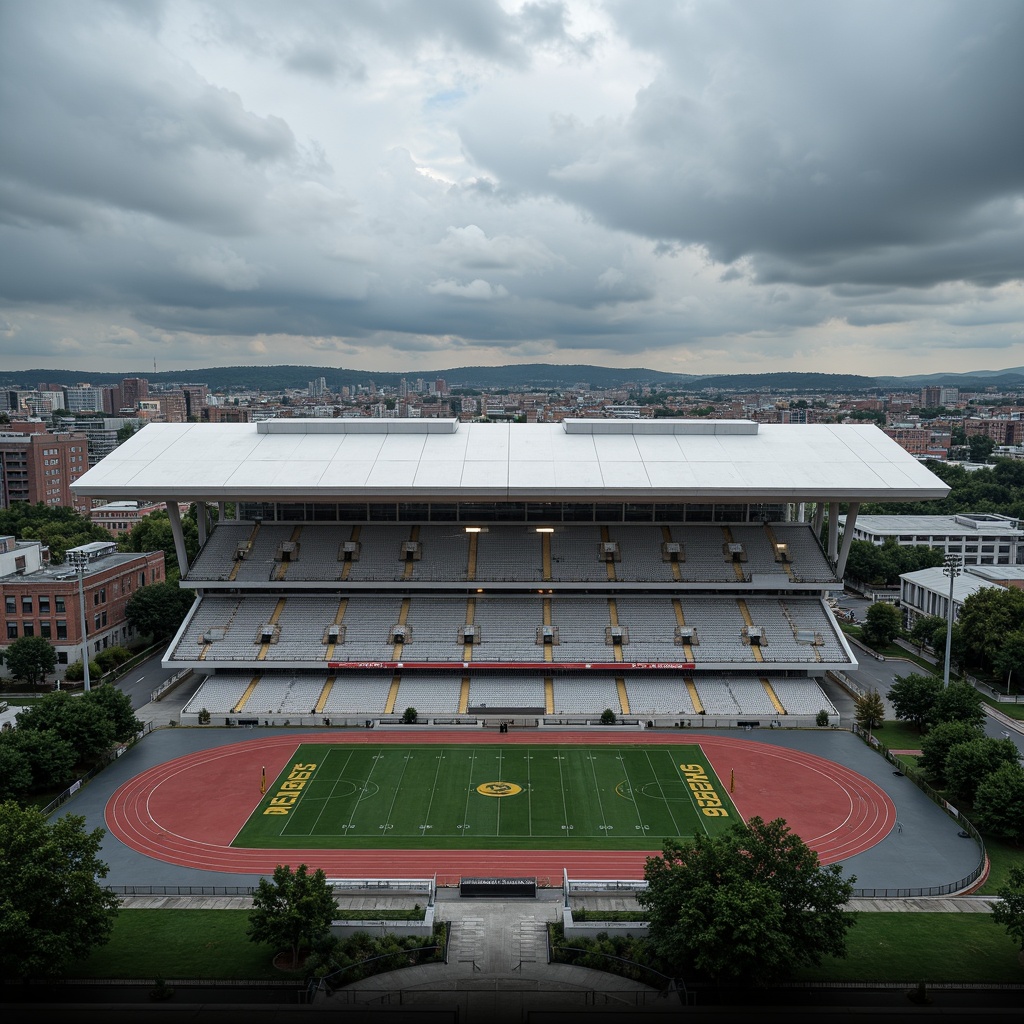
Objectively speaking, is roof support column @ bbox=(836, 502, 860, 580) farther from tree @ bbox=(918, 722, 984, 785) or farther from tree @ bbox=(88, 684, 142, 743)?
tree @ bbox=(88, 684, 142, 743)

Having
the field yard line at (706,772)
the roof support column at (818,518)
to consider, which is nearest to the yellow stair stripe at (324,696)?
the field yard line at (706,772)

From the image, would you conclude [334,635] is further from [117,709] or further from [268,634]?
[117,709]

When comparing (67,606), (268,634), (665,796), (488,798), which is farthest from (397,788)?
(67,606)

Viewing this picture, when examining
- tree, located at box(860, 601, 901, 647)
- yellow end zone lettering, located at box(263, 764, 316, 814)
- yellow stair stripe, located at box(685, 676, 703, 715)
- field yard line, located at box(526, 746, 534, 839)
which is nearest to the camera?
field yard line, located at box(526, 746, 534, 839)

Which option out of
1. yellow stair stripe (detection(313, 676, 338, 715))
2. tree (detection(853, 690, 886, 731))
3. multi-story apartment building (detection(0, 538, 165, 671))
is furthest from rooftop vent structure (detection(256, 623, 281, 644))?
tree (detection(853, 690, 886, 731))

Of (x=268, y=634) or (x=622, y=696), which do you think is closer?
(x=622, y=696)

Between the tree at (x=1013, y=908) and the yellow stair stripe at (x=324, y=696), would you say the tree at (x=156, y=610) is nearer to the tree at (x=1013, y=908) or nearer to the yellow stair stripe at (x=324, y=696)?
the yellow stair stripe at (x=324, y=696)

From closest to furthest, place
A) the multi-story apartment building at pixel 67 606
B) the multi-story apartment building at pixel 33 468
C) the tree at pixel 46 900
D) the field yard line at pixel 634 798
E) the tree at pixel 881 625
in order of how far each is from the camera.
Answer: the tree at pixel 46 900 → the field yard line at pixel 634 798 → the multi-story apartment building at pixel 67 606 → the tree at pixel 881 625 → the multi-story apartment building at pixel 33 468
